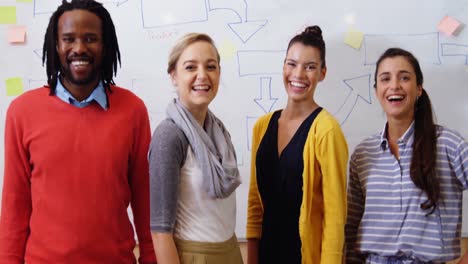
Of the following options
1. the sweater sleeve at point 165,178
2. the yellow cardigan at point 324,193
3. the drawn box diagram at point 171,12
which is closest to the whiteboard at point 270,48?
the drawn box diagram at point 171,12

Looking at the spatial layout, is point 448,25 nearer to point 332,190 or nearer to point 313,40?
point 313,40

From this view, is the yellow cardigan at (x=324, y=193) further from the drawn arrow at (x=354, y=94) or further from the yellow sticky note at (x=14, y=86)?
the yellow sticky note at (x=14, y=86)

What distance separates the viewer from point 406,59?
4.66 ft

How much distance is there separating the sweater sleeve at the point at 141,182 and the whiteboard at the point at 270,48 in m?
0.55

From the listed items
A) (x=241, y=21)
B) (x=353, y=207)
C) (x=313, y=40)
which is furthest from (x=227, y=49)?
(x=353, y=207)

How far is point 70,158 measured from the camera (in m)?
1.19

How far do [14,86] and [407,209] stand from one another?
5.35ft

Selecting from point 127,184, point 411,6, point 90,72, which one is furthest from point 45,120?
point 411,6

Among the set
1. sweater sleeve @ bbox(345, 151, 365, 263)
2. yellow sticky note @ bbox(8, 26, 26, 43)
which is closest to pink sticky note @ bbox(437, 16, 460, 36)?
sweater sleeve @ bbox(345, 151, 365, 263)

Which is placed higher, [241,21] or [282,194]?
[241,21]

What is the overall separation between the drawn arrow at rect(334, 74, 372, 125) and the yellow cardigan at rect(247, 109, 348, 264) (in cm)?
44

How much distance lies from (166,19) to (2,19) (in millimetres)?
700

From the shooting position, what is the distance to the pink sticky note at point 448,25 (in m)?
1.77

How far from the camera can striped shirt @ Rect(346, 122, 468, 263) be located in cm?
130
